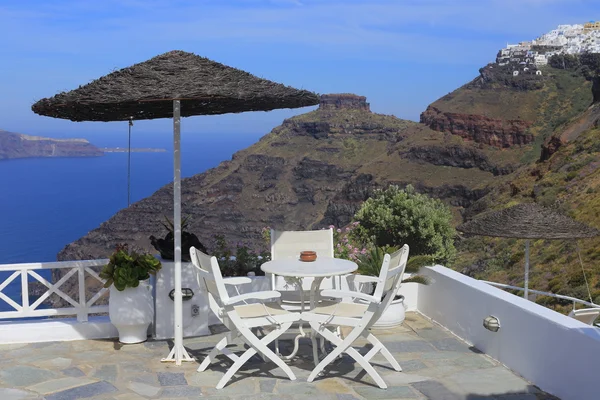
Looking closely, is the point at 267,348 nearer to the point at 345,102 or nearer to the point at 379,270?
the point at 379,270

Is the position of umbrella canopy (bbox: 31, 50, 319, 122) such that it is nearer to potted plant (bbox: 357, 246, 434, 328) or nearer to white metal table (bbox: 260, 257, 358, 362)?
white metal table (bbox: 260, 257, 358, 362)

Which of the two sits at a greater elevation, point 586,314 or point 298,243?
point 298,243

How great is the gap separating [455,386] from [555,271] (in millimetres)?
14593

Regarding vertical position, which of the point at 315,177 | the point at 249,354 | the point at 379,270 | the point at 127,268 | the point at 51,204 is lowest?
the point at 51,204

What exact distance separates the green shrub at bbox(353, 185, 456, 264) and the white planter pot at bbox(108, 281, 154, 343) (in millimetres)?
4529

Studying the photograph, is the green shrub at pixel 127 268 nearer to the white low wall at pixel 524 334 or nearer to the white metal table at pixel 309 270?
the white metal table at pixel 309 270

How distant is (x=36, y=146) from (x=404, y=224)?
157116 millimetres

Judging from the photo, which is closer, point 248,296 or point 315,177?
point 248,296

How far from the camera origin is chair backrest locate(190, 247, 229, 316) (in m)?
4.09

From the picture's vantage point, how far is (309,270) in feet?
14.5

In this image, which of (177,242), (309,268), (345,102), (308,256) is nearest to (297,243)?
(308,256)

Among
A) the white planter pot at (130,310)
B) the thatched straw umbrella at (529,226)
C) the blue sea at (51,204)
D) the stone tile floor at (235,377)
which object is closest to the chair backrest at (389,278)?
the stone tile floor at (235,377)

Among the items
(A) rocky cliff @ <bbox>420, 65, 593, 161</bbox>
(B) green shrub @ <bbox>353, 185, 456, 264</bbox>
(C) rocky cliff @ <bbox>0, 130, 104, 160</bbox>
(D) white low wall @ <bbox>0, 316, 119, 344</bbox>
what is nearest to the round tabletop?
(D) white low wall @ <bbox>0, 316, 119, 344</bbox>

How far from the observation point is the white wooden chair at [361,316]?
4.07 meters
